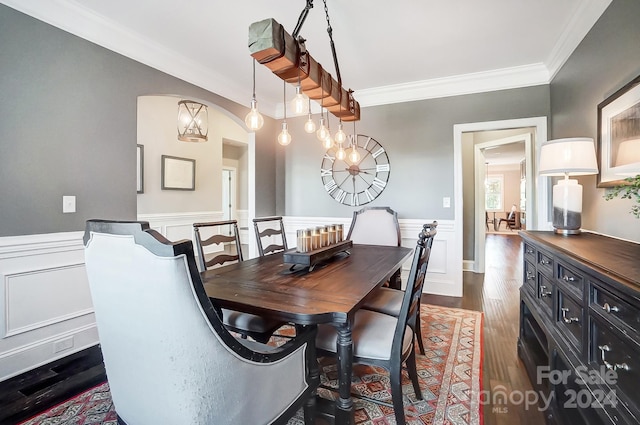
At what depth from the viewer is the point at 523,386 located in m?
1.85

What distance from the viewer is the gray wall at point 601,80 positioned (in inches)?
67.2

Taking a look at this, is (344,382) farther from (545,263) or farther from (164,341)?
(545,263)

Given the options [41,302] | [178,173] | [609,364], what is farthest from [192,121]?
[609,364]

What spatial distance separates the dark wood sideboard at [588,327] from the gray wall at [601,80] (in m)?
0.29

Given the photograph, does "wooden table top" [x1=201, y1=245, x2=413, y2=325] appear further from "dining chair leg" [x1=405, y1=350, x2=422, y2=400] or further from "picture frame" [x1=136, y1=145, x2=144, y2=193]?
"picture frame" [x1=136, y1=145, x2=144, y2=193]

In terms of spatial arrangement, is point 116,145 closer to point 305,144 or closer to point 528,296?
point 305,144

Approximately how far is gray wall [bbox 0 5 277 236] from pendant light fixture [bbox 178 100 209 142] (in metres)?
1.11

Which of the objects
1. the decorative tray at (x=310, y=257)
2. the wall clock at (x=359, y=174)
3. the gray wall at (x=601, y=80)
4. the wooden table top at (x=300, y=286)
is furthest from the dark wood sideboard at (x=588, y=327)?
the wall clock at (x=359, y=174)

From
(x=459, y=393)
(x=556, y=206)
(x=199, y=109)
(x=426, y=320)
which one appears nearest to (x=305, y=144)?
(x=199, y=109)

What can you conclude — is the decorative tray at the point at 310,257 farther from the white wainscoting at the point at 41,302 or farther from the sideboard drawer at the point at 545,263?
the white wainscoting at the point at 41,302

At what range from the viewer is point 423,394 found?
1.77 m

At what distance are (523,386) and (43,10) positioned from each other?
13.2 ft

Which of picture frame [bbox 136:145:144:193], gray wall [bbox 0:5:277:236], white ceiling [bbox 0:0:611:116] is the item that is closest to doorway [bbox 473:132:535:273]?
white ceiling [bbox 0:0:611:116]

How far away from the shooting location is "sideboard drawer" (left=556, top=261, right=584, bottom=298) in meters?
→ 1.22
